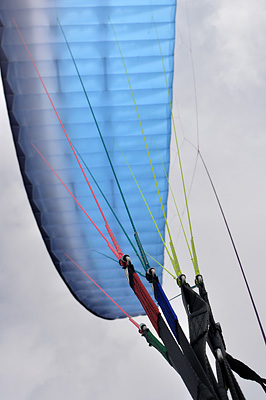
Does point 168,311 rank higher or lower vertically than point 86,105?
lower

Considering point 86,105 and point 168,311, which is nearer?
point 168,311

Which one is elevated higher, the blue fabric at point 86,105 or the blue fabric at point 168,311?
the blue fabric at point 86,105

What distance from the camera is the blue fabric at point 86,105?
24.4 feet

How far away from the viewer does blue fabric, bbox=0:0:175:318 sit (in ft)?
24.4

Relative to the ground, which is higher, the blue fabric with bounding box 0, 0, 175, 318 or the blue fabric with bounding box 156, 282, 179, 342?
the blue fabric with bounding box 0, 0, 175, 318

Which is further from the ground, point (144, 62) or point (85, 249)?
point (144, 62)

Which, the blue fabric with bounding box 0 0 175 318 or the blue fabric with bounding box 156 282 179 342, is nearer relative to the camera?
the blue fabric with bounding box 156 282 179 342

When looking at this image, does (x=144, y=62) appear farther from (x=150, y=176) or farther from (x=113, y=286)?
(x=113, y=286)

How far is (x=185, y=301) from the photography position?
20.1 ft

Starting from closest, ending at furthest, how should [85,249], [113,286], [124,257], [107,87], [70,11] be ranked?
[124,257] < [70,11] < [107,87] < [85,249] < [113,286]

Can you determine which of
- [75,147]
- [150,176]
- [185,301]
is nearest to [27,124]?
[75,147]

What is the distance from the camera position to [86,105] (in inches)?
313

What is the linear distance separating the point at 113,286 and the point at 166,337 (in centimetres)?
425

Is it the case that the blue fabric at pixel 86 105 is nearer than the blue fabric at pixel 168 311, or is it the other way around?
the blue fabric at pixel 168 311
